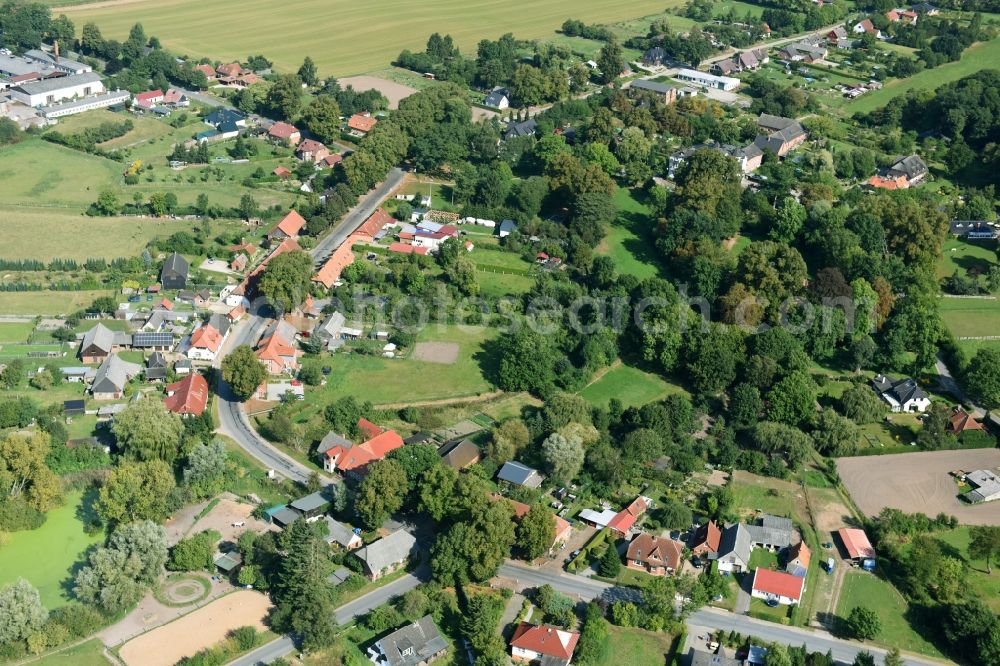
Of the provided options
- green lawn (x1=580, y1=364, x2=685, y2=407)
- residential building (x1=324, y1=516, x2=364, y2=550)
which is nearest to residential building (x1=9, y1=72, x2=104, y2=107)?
green lawn (x1=580, y1=364, x2=685, y2=407)

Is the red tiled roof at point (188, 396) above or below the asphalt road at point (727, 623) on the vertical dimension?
above

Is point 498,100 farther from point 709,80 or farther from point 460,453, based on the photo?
point 460,453

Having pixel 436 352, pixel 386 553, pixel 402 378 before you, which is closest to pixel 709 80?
pixel 436 352

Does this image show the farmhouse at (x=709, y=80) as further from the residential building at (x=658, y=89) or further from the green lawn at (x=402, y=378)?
the green lawn at (x=402, y=378)

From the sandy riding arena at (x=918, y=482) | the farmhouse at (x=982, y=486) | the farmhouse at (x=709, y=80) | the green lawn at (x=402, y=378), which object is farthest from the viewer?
the farmhouse at (x=709, y=80)

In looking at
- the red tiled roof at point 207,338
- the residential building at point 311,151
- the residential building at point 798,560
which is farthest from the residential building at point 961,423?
the residential building at point 311,151

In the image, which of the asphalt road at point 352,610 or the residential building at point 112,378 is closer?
the asphalt road at point 352,610

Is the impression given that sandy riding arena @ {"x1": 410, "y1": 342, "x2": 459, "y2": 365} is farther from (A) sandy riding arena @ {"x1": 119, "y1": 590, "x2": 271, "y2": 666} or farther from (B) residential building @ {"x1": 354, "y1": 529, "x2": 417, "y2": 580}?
(A) sandy riding arena @ {"x1": 119, "y1": 590, "x2": 271, "y2": 666}
